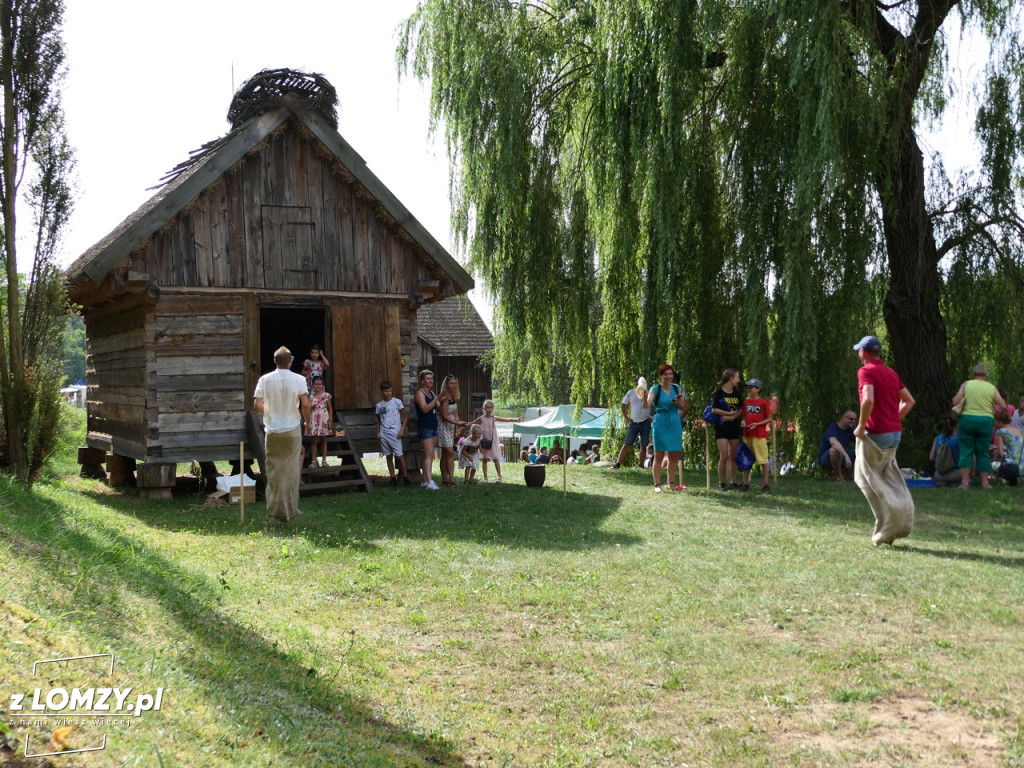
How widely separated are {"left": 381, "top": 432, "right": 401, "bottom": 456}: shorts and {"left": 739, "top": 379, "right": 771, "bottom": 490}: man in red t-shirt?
5096 millimetres

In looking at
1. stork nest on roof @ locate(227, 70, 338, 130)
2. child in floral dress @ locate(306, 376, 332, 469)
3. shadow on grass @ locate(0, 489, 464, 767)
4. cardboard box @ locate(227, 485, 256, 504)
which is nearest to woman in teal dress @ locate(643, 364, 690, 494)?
child in floral dress @ locate(306, 376, 332, 469)

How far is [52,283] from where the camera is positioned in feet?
36.3

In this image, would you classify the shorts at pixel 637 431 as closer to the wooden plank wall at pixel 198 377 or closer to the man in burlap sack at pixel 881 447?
the wooden plank wall at pixel 198 377

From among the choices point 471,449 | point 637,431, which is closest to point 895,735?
point 471,449

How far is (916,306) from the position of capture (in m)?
14.5

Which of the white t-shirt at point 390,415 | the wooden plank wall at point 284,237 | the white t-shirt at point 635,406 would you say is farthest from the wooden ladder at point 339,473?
the white t-shirt at point 635,406

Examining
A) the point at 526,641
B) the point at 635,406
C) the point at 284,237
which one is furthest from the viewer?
the point at 635,406

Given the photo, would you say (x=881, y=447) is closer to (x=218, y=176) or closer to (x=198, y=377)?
(x=198, y=377)

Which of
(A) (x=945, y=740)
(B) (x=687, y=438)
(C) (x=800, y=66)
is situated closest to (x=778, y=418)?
(B) (x=687, y=438)

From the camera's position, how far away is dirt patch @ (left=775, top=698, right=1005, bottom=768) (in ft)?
Answer: 13.2

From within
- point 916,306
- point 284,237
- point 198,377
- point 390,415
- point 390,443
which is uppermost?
point 284,237

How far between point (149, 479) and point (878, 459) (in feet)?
32.0

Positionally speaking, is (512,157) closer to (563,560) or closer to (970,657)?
(563,560)

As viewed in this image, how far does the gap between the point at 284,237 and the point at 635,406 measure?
6.26 m
